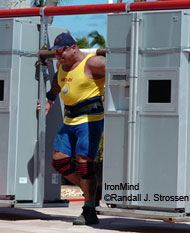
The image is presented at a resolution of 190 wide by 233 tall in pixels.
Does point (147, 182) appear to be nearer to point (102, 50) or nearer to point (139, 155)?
point (139, 155)

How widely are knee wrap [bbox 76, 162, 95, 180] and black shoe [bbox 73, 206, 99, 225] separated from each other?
36cm

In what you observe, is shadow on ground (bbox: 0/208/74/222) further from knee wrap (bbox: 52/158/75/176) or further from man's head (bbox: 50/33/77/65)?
man's head (bbox: 50/33/77/65)

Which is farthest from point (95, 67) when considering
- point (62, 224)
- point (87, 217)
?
point (62, 224)

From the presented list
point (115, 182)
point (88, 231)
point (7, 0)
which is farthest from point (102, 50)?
point (7, 0)

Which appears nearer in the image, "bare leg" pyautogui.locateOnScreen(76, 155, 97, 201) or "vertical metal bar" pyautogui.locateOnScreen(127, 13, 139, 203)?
"vertical metal bar" pyautogui.locateOnScreen(127, 13, 139, 203)

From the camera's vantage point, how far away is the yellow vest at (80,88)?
807 centimetres

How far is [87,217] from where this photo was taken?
805cm

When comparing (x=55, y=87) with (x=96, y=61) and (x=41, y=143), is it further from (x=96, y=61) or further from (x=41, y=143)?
(x=96, y=61)

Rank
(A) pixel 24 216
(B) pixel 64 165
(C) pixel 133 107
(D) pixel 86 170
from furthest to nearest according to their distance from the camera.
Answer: (A) pixel 24 216, (B) pixel 64 165, (D) pixel 86 170, (C) pixel 133 107

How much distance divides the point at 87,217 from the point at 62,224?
34 cm

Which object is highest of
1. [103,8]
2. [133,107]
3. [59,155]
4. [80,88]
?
[103,8]

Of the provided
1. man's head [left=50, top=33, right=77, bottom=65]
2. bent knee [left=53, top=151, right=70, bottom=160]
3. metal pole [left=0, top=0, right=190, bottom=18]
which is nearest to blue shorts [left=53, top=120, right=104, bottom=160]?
bent knee [left=53, top=151, right=70, bottom=160]

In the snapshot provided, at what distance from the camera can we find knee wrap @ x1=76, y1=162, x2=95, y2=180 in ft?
26.2

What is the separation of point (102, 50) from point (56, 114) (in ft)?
4.70
